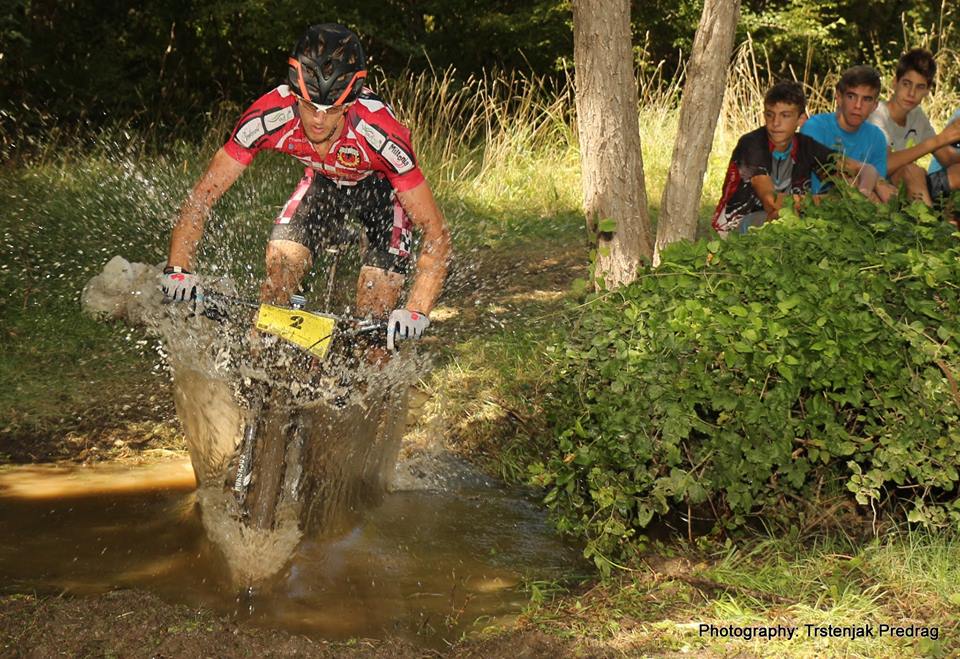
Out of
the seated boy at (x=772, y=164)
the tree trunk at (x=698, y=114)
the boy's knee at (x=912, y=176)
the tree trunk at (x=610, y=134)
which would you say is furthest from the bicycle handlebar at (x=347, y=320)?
the boy's knee at (x=912, y=176)

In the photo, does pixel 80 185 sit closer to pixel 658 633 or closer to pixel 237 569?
pixel 237 569

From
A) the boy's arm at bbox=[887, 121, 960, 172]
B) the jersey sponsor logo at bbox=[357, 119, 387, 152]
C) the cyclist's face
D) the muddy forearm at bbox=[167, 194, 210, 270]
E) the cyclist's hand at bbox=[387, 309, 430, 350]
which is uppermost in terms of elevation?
the cyclist's face

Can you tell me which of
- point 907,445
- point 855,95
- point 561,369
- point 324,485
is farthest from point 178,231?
point 855,95

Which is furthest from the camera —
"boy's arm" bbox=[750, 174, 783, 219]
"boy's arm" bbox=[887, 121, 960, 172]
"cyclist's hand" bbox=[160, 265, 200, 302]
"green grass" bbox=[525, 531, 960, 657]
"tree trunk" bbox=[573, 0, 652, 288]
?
"boy's arm" bbox=[887, 121, 960, 172]

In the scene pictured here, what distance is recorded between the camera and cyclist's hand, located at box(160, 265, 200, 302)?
13.5ft

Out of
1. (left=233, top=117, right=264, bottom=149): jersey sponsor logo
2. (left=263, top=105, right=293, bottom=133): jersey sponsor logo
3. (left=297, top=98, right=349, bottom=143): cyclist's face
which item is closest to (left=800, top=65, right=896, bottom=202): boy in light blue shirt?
(left=297, top=98, right=349, bottom=143): cyclist's face

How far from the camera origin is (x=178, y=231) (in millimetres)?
4469

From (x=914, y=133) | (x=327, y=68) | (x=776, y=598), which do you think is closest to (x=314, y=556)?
(x=776, y=598)

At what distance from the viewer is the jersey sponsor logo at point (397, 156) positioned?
473cm

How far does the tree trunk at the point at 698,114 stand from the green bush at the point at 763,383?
1367mm

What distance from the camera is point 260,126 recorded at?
4.68 metres

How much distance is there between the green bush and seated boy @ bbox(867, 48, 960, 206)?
256 cm

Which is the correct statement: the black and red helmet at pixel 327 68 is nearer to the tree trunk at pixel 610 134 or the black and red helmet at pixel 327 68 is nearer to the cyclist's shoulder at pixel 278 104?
the cyclist's shoulder at pixel 278 104

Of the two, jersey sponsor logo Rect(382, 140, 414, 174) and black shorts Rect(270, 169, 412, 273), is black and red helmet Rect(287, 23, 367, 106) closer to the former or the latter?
jersey sponsor logo Rect(382, 140, 414, 174)
